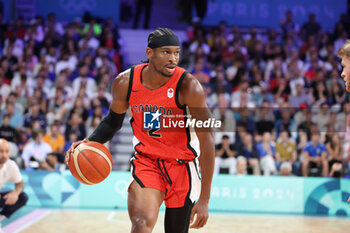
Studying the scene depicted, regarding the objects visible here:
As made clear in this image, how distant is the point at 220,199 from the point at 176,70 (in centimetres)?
544

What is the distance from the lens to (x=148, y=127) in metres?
3.75

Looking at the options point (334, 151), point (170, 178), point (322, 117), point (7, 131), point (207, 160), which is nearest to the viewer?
point (207, 160)

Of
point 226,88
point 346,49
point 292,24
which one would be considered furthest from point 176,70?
point 292,24

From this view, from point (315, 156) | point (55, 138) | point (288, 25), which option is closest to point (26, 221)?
point (55, 138)

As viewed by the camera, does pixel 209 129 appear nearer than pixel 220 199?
Yes

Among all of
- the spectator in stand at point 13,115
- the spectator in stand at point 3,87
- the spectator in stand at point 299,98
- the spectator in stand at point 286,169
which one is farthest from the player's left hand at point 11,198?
the spectator in stand at point 299,98

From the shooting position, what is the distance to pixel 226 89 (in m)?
11.2

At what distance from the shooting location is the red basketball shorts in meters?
3.67

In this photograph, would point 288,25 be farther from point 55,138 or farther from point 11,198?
point 11,198

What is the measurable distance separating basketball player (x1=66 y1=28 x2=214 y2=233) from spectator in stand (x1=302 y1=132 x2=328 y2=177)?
5929 mm

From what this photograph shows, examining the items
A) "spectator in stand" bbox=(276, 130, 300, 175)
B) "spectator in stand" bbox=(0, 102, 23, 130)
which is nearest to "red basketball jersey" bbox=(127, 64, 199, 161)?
"spectator in stand" bbox=(276, 130, 300, 175)

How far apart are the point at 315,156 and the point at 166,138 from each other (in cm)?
632

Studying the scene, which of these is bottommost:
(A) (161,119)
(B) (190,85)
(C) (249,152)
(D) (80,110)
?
(C) (249,152)

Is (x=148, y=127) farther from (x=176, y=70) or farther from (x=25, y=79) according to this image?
(x=25, y=79)
